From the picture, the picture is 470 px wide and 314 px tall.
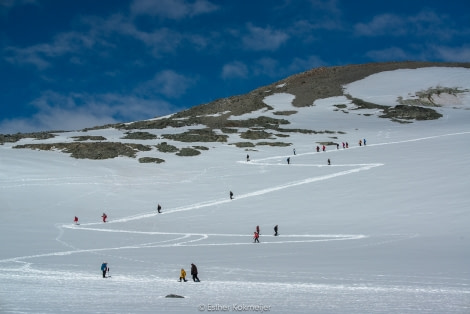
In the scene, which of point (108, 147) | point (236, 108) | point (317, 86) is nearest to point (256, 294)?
point (108, 147)

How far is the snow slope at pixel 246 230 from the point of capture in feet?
44.5

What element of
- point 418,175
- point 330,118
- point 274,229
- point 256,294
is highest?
point 330,118

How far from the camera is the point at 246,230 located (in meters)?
28.8

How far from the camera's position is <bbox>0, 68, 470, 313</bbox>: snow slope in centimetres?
1358

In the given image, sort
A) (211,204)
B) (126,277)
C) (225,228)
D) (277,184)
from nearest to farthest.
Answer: (126,277) → (225,228) → (211,204) → (277,184)

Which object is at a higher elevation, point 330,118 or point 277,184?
point 330,118

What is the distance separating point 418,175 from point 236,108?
65.6m

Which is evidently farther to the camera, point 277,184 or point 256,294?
point 277,184

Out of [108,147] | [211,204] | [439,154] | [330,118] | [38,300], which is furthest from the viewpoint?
[330,118]

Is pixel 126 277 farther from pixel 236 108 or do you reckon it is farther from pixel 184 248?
pixel 236 108

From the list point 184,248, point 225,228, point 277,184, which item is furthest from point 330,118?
point 184,248

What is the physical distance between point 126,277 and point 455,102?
97325 mm

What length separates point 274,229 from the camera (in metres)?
27.6

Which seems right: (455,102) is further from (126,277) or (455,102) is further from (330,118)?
(126,277)
